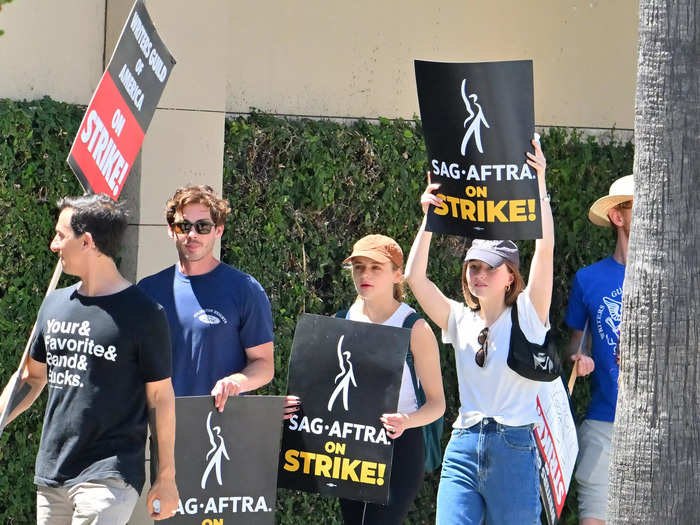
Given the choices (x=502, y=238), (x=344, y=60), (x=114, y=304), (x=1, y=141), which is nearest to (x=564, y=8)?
(x=344, y=60)

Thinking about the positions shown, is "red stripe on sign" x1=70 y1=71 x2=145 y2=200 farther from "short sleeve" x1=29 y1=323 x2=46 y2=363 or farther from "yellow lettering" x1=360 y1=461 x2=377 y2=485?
"yellow lettering" x1=360 y1=461 x2=377 y2=485

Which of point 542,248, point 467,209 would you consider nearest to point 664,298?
point 542,248

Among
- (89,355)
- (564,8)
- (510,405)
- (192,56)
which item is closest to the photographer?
(89,355)

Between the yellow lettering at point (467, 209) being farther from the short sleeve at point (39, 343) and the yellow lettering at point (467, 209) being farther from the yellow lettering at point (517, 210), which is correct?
the short sleeve at point (39, 343)

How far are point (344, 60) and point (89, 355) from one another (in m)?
3.88

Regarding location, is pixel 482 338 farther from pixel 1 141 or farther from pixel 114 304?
pixel 1 141

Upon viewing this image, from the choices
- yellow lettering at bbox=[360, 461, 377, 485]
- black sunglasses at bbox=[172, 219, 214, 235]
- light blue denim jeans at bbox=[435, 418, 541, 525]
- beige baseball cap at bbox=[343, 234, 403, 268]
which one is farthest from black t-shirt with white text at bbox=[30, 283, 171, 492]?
light blue denim jeans at bbox=[435, 418, 541, 525]

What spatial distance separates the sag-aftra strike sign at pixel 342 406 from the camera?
5.87 meters

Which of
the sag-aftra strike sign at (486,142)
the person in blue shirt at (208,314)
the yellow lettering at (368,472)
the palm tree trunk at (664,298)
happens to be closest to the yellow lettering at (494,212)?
the sag-aftra strike sign at (486,142)

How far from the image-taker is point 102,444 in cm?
480

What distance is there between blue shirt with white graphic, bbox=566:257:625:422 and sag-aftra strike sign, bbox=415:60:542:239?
183cm

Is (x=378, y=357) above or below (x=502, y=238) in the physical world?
below

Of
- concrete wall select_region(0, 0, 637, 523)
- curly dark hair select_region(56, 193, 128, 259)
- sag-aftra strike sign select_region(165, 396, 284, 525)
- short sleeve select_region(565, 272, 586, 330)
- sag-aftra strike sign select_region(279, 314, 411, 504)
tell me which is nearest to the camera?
curly dark hair select_region(56, 193, 128, 259)

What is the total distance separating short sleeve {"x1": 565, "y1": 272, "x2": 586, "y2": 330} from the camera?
774cm
